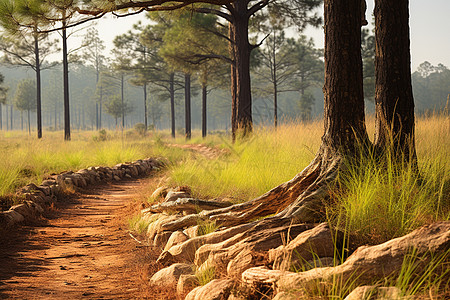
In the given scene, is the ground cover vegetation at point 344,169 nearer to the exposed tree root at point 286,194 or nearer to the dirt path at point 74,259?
the exposed tree root at point 286,194

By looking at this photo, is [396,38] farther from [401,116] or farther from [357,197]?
[357,197]

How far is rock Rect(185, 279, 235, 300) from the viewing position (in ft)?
7.59

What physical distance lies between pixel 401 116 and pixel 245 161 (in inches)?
112

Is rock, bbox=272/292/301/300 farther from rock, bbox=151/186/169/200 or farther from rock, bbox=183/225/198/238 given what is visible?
Answer: rock, bbox=151/186/169/200

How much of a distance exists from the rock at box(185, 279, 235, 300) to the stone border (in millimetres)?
3006

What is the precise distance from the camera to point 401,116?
377 centimetres

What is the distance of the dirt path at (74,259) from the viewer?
294cm

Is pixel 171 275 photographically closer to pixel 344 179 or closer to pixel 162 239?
pixel 162 239

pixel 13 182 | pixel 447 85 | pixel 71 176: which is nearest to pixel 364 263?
pixel 13 182

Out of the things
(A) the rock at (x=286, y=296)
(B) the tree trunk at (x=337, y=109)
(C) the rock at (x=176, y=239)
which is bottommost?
(C) the rock at (x=176, y=239)

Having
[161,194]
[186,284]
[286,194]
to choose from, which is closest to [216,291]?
[186,284]

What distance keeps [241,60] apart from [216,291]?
9.21 metres

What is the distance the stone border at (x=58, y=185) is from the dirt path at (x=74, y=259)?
0.22m

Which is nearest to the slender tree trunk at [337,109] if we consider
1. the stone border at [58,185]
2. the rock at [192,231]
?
the rock at [192,231]
